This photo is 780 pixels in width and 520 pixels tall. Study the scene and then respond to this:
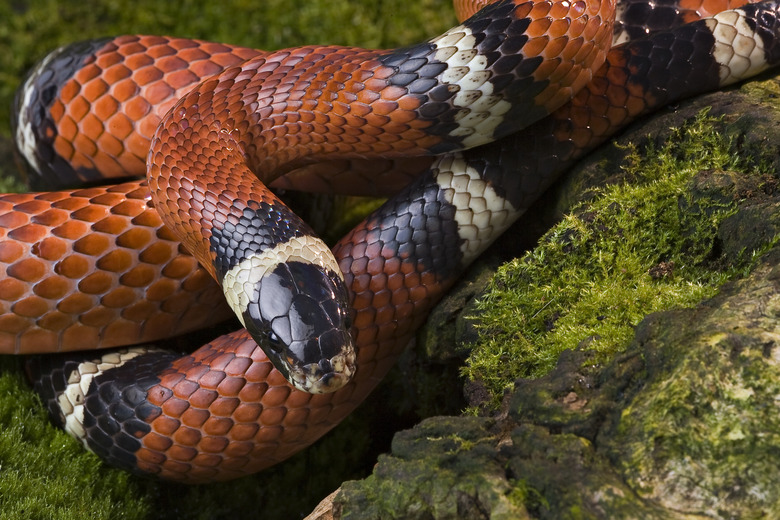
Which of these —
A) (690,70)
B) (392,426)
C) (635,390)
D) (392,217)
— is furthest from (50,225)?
(690,70)

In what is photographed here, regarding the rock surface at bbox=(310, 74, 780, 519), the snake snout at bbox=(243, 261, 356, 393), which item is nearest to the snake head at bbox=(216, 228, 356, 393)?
the snake snout at bbox=(243, 261, 356, 393)

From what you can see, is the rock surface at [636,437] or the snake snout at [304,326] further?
the snake snout at [304,326]

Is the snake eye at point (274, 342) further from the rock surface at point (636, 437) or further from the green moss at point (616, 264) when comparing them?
the green moss at point (616, 264)

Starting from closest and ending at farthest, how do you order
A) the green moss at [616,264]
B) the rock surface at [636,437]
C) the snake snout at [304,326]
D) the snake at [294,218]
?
the rock surface at [636,437] < the green moss at [616,264] < the snake snout at [304,326] < the snake at [294,218]

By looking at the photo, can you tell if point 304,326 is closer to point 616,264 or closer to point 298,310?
point 298,310

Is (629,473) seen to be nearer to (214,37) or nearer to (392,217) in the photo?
(392,217)

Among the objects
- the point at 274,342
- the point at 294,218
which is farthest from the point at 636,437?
the point at 294,218

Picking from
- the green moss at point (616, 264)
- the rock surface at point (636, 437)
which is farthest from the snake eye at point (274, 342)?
the green moss at point (616, 264)
